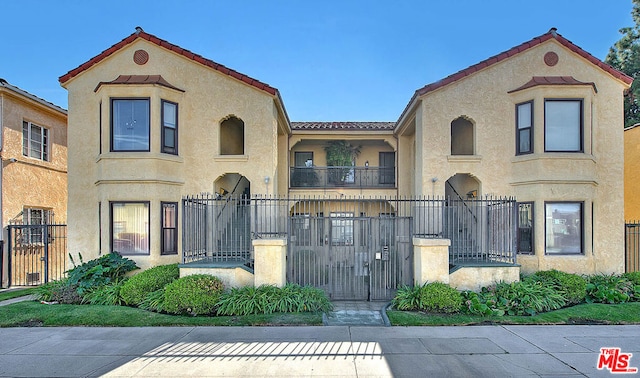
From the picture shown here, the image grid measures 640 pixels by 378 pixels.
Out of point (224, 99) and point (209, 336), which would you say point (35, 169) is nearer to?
point (224, 99)

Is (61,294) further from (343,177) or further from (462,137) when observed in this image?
(462,137)

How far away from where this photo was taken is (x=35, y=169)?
14617 mm

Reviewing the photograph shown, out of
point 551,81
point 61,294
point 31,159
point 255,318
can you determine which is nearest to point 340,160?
point 551,81

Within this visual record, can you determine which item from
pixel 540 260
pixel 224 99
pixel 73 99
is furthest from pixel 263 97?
pixel 540 260

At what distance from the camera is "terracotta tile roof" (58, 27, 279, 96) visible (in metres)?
12.8

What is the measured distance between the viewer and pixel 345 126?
57.6 feet

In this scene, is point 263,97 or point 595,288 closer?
point 595,288

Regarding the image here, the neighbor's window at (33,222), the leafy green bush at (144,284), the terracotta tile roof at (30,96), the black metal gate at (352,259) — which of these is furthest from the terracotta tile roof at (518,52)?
the neighbor's window at (33,222)

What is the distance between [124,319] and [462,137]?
13058mm

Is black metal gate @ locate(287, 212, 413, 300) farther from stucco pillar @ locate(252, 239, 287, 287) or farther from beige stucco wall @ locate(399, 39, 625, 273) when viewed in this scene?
beige stucco wall @ locate(399, 39, 625, 273)

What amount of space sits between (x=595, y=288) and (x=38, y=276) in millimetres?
18682

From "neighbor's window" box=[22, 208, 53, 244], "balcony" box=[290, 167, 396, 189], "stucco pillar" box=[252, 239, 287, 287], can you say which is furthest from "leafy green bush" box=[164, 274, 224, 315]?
"balcony" box=[290, 167, 396, 189]

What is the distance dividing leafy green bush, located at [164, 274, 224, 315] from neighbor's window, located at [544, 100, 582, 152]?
1113cm

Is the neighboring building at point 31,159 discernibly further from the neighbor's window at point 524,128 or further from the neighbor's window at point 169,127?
the neighbor's window at point 524,128
